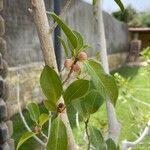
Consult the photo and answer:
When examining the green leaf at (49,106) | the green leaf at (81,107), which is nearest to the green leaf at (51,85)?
the green leaf at (49,106)

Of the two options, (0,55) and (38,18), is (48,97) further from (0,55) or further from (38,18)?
(0,55)

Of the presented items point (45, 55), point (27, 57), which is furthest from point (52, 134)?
point (27, 57)

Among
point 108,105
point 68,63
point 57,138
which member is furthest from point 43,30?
point 108,105

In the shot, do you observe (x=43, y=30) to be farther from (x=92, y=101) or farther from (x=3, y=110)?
(x=3, y=110)

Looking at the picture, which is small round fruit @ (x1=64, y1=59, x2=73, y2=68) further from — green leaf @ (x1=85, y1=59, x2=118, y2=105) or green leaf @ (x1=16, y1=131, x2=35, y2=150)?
green leaf @ (x1=16, y1=131, x2=35, y2=150)

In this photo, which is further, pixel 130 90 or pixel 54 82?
pixel 130 90

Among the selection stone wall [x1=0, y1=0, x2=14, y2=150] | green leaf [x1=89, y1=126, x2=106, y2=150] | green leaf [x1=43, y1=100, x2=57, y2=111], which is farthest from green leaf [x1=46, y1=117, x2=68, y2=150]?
stone wall [x1=0, y1=0, x2=14, y2=150]

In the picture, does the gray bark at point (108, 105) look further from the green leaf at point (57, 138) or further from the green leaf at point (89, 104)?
the green leaf at point (57, 138)
